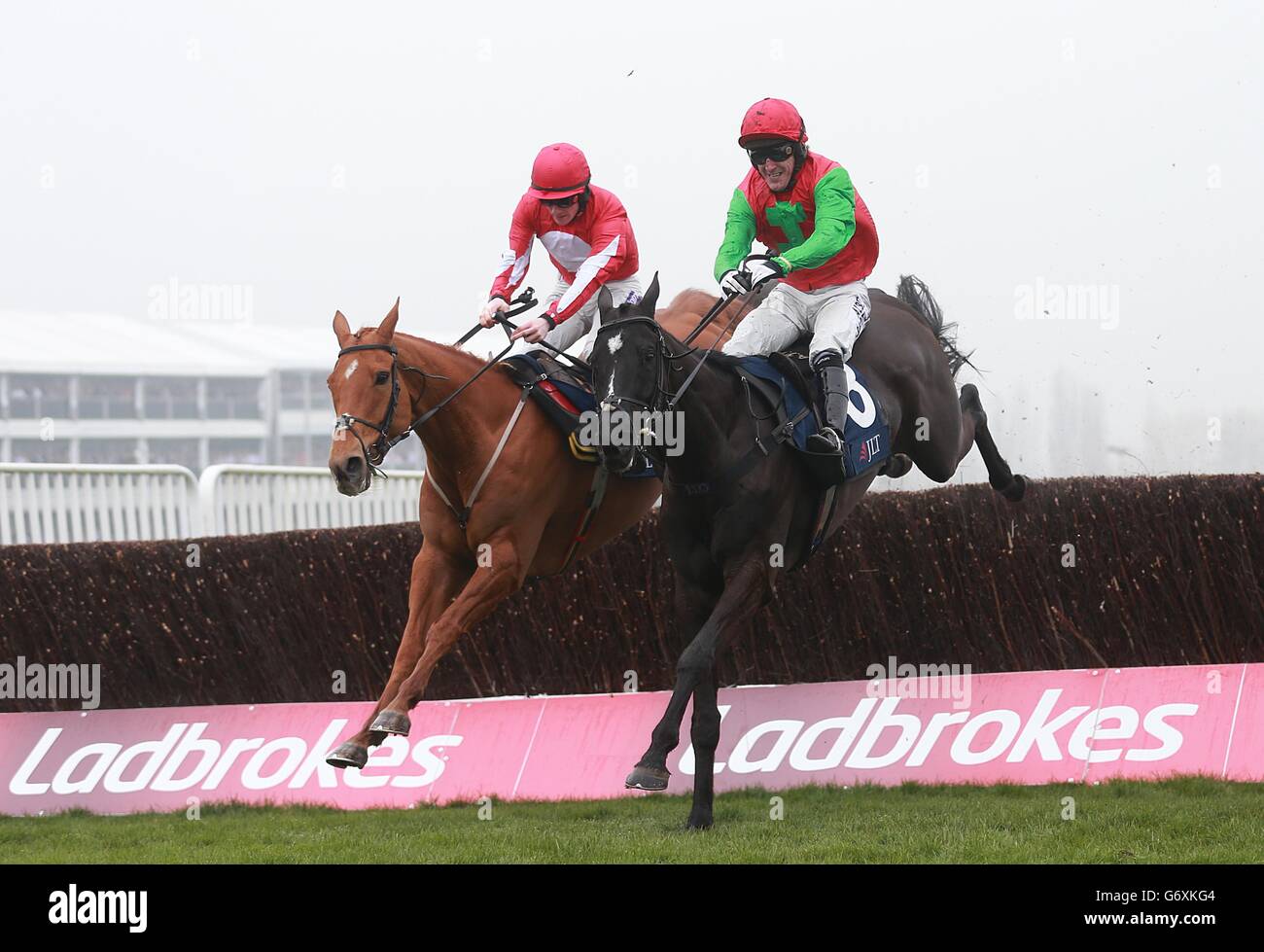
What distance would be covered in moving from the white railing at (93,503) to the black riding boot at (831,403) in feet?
16.6

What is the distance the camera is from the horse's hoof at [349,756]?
544cm

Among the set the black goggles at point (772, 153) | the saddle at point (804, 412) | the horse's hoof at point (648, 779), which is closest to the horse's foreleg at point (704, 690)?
the horse's hoof at point (648, 779)

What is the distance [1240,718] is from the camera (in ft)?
21.4

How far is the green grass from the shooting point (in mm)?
5230

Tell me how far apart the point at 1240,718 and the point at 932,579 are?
5.08 feet

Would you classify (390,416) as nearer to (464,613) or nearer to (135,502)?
(464,613)

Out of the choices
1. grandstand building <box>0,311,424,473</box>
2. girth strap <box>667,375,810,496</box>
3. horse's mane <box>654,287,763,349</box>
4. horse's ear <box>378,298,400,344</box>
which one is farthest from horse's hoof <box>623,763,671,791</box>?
grandstand building <box>0,311,424,473</box>

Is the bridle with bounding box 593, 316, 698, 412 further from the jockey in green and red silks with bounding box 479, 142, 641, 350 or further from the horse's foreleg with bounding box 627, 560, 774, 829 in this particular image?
the jockey in green and red silks with bounding box 479, 142, 641, 350

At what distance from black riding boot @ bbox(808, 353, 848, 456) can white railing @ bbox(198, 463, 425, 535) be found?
3940mm

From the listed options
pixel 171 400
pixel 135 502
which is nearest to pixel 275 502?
pixel 135 502

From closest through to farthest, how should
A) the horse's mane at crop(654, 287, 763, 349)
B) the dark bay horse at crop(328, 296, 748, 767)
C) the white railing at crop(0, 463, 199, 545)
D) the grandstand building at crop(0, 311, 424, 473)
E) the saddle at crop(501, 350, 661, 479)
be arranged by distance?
the dark bay horse at crop(328, 296, 748, 767) < the saddle at crop(501, 350, 661, 479) < the horse's mane at crop(654, 287, 763, 349) < the white railing at crop(0, 463, 199, 545) < the grandstand building at crop(0, 311, 424, 473)

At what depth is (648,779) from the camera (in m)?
5.72

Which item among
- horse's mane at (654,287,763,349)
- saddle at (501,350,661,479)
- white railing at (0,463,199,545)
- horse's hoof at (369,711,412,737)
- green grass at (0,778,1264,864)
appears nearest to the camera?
green grass at (0,778,1264,864)

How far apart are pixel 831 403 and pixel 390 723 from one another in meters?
2.16
